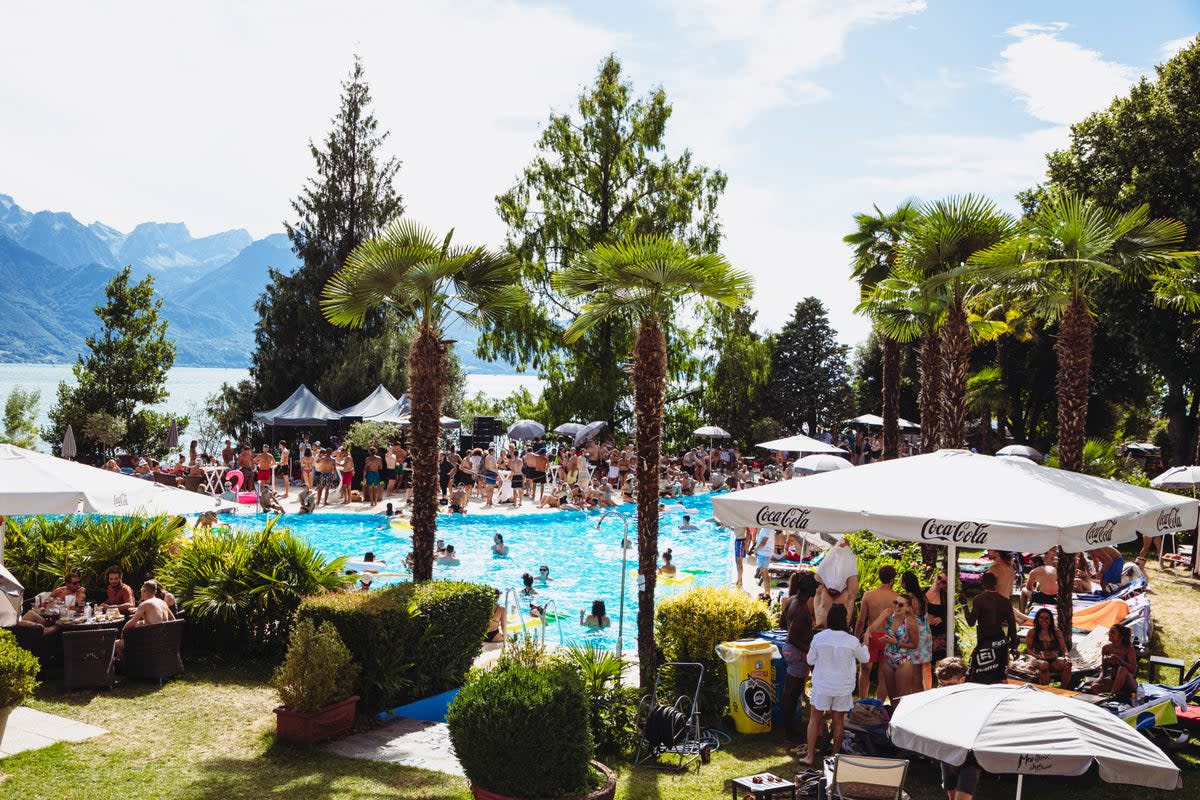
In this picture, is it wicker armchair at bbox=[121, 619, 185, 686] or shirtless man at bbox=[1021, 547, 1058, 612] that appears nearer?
wicker armchair at bbox=[121, 619, 185, 686]

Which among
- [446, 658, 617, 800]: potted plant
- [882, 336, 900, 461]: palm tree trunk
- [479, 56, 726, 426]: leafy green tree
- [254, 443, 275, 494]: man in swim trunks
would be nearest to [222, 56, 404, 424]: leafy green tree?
[479, 56, 726, 426]: leafy green tree

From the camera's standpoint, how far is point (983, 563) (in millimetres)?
16797

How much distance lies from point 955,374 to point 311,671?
10704 mm

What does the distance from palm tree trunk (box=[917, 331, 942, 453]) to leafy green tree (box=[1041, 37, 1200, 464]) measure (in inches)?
463

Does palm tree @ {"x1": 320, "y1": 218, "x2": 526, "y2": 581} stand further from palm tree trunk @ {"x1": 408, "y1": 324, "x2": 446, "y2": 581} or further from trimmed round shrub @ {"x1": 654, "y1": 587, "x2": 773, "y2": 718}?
trimmed round shrub @ {"x1": 654, "y1": 587, "x2": 773, "y2": 718}

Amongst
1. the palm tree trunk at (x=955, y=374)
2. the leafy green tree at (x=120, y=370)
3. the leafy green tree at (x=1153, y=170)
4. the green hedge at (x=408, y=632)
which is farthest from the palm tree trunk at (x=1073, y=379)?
the leafy green tree at (x=120, y=370)

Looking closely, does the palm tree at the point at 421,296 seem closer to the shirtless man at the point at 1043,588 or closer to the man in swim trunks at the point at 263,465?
the shirtless man at the point at 1043,588

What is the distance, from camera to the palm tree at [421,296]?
11.8 metres

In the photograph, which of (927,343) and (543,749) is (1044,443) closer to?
(927,343)

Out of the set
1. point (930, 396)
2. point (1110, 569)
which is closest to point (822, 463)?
point (930, 396)

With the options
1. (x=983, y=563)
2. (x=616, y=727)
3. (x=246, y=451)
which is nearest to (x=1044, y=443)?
(x=983, y=563)

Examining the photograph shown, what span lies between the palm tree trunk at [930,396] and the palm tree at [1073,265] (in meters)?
2.70

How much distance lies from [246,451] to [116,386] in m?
9.40

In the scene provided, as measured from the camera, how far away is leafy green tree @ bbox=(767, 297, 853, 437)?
45219mm
